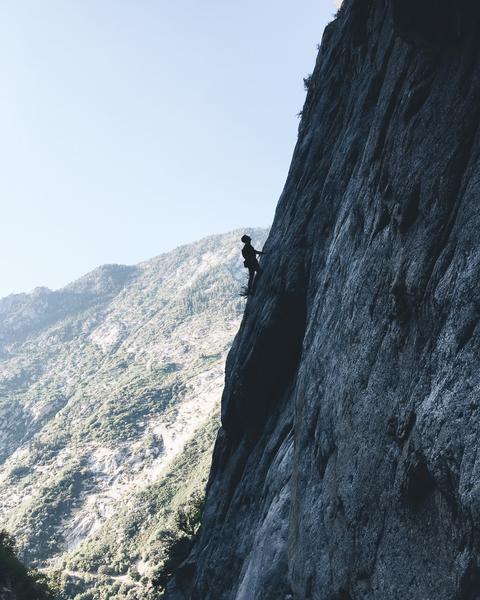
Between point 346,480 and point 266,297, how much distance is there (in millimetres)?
10153

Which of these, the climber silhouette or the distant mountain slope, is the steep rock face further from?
the distant mountain slope

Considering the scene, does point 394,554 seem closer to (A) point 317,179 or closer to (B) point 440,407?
(B) point 440,407

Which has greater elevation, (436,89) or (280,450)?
(436,89)

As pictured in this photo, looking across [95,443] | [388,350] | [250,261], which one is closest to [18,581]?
[250,261]

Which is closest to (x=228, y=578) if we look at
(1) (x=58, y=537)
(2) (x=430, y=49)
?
(2) (x=430, y=49)

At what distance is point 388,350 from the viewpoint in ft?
23.8

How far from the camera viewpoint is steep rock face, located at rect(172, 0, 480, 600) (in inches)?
205

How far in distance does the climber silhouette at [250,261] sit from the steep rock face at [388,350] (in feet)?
12.4

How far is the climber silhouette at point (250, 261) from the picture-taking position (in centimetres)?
1886

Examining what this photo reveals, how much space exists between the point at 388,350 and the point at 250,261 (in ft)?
40.9

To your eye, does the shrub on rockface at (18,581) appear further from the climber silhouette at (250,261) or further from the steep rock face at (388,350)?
the climber silhouette at (250,261)

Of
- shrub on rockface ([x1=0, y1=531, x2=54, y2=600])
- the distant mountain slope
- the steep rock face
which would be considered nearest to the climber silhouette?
the steep rock face

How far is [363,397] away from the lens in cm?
780

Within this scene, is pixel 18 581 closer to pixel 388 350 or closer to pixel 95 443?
pixel 388 350
